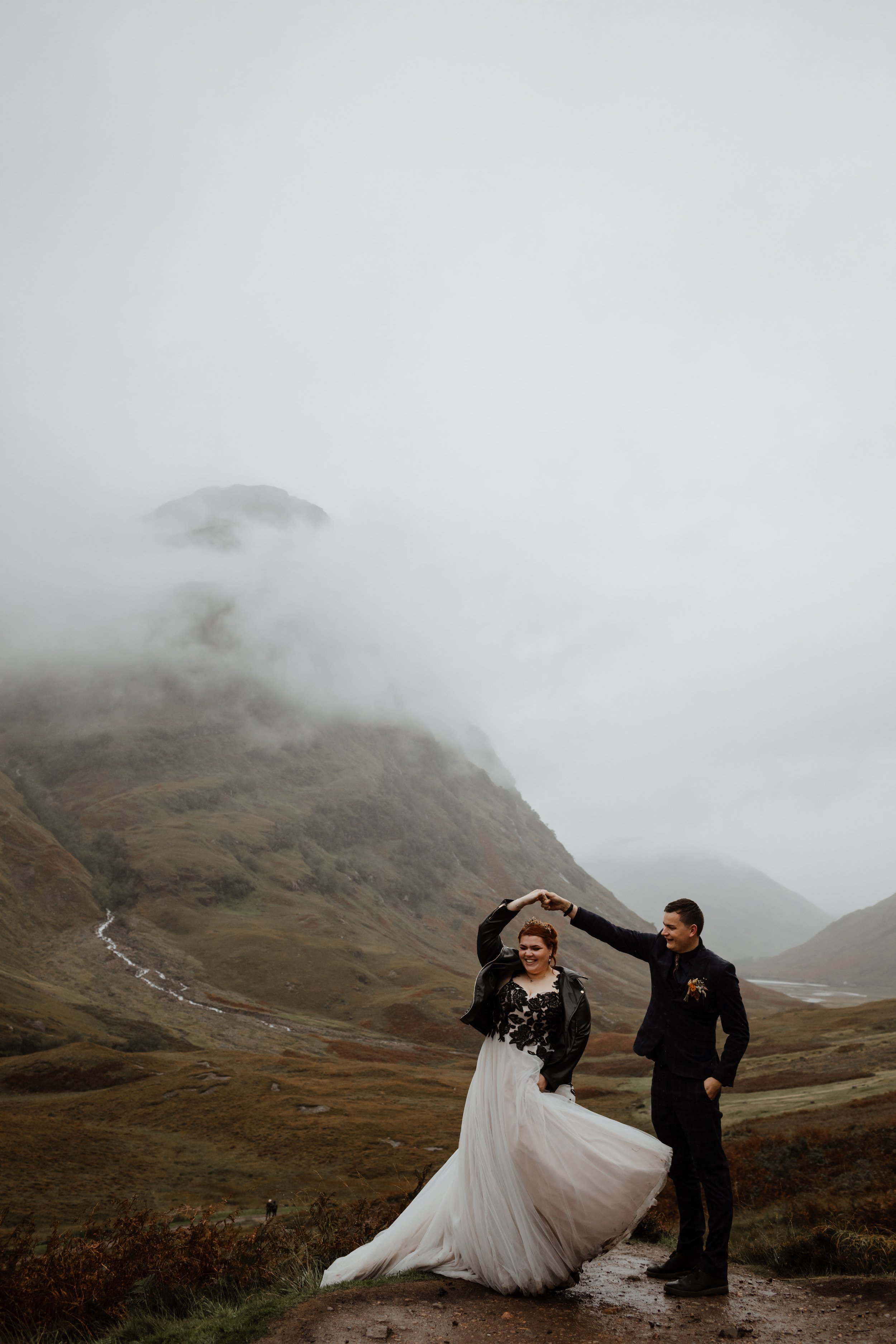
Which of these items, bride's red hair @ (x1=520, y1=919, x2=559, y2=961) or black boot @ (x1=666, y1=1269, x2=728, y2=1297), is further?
bride's red hair @ (x1=520, y1=919, x2=559, y2=961)

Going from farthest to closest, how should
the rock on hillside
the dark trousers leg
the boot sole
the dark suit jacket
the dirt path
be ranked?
the rock on hillside, the dark trousers leg, the dark suit jacket, the boot sole, the dirt path

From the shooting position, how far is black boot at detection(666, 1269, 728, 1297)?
6.72 m

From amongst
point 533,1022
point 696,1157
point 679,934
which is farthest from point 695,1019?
point 533,1022

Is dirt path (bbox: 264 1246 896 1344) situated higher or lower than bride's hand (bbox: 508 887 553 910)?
lower

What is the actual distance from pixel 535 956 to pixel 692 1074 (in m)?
1.75

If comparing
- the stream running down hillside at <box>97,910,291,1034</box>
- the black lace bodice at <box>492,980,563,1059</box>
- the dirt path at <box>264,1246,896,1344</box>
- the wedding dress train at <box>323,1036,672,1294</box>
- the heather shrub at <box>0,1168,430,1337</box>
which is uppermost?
the black lace bodice at <box>492,980,563,1059</box>

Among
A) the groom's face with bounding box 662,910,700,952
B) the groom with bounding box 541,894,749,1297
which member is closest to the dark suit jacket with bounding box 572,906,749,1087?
the groom with bounding box 541,894,749,1297

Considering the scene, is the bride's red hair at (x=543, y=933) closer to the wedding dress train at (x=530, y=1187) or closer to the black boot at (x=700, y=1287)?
the wedding dress train at (x=530, y=1187)

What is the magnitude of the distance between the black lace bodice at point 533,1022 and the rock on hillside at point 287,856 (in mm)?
49248

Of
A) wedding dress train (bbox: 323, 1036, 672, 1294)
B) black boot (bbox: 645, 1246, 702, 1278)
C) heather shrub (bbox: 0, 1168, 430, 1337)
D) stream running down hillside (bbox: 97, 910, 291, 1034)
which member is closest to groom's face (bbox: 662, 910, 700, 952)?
wedding dress train (bbox: 323, 1036, 672, 1294)

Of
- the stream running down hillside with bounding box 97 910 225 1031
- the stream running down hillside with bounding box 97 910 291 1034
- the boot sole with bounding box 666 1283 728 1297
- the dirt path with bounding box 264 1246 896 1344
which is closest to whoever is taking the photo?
the dirt path with bounding box 264 1246 896 1344

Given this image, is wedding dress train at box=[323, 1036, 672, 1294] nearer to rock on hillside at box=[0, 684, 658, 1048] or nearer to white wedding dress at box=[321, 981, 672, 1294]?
white wedding dress at box=[321, 981, 672, 1294]

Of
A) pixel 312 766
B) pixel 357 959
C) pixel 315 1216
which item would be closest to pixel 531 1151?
pixel 315 1216

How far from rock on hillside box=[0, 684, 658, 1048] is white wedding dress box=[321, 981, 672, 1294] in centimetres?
4847
